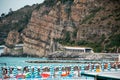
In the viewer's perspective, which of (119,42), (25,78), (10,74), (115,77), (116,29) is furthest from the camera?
(116,29)

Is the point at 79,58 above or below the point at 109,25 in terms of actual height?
below

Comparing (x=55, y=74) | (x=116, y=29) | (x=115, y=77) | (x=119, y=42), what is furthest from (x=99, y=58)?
(x=115, y=77)

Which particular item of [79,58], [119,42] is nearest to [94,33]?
[119,42]

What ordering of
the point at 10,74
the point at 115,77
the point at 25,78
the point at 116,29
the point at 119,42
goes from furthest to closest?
the point at 116,29 → the point at 119,42 → the point at 10,74 → the point at 25,78 → the point at 115,77

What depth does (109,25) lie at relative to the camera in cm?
19425

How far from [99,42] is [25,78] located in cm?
15020

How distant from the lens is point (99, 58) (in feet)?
519

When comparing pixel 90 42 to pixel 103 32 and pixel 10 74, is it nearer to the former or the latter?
pixel 103 32

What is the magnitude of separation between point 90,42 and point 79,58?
28.1m

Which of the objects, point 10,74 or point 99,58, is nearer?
point 10,74

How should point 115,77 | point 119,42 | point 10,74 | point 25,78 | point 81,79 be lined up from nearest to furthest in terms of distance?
1. point 115,77
2. point 81,79
3. point 25,78
4. point 10,74
5. point 119,42

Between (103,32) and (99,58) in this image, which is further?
(103,32)

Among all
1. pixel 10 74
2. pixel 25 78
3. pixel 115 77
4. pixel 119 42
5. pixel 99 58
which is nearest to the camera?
pixel 115 77

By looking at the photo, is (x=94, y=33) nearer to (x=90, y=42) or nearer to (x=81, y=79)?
(x=90, y=42)
